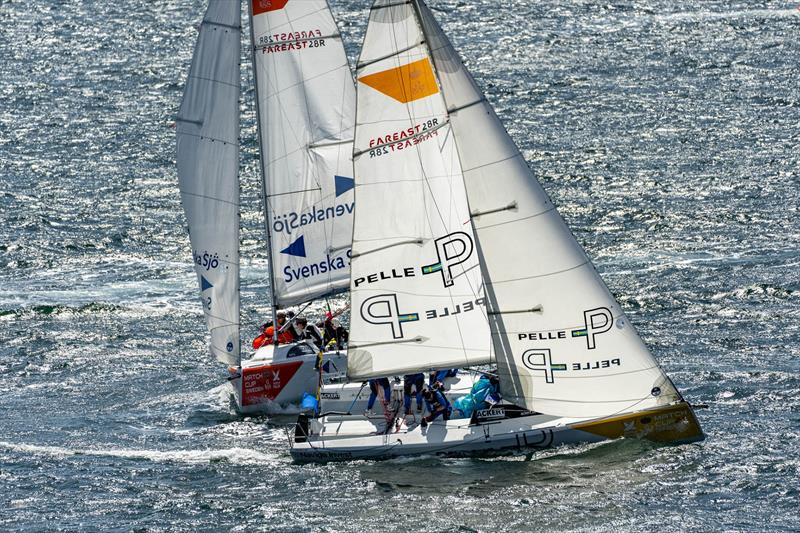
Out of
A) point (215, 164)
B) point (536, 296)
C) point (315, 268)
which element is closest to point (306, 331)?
point (315, 268)

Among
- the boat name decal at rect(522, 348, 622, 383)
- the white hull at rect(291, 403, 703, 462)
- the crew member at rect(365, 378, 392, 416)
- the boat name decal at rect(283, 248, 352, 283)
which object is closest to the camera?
the boat name decal at rect(522, 348, 622, 383)

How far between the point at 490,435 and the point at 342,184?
1155 cm

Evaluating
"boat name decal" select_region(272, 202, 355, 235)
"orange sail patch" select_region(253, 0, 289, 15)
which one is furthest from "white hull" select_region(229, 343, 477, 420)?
"orange sail patch" select_region(253, 0, 289, 15)

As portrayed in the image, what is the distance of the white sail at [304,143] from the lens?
50000 mm

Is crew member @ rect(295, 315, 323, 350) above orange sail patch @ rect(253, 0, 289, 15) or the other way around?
the other way around

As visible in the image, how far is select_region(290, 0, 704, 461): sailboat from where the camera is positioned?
140 ft

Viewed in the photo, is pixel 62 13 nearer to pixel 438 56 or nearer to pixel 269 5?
pixel 269 5

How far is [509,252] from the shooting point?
4356 cm

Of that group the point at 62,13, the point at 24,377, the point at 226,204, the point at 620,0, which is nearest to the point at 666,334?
the point at 226,204

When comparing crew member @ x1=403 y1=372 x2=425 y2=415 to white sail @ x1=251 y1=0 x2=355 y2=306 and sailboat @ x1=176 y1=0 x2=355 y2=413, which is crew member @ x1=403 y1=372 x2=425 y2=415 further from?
white sail @ x1=251 y1=0 x2=355 y2=306

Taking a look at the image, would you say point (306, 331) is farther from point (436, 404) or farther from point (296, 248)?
point (436, 404)

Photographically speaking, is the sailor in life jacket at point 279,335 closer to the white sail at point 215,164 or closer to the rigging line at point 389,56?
the white sail at point 215,164

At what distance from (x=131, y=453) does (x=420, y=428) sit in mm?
9528

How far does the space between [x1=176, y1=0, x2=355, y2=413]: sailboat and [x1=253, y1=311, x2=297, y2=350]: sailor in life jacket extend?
0.66 metres
